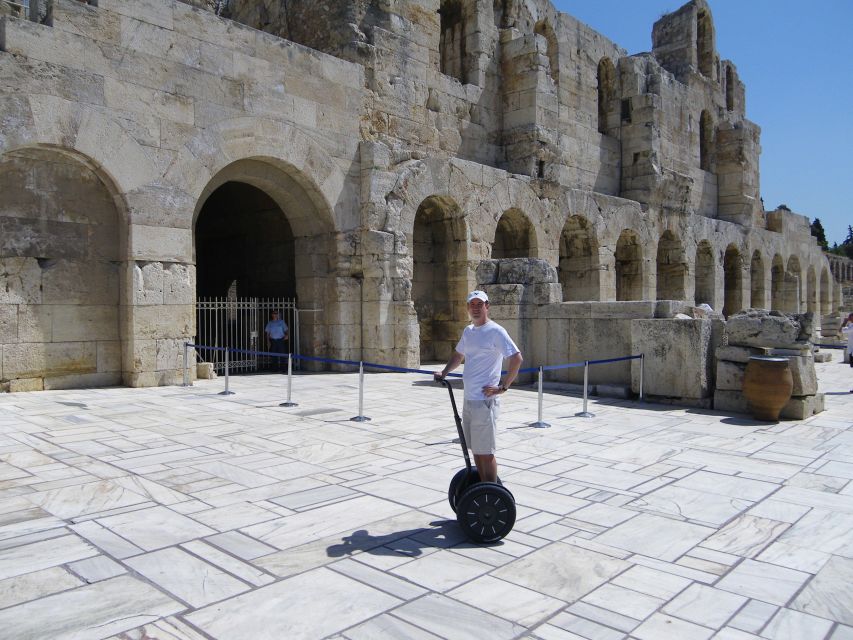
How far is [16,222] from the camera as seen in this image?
365 inches

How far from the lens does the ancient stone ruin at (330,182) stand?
9.34m

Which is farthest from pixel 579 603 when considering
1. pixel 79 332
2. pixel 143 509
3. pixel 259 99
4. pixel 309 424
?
pixel 259 99

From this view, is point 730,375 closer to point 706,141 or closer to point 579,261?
point 579,261

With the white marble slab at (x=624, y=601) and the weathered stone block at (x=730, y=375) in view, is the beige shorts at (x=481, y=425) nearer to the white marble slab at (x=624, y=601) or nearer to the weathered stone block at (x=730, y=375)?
the white marble slab at (x=624, y=601)

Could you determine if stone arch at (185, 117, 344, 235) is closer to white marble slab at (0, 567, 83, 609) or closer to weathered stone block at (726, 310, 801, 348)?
weathered stone block at (726, 310, 801, 348)

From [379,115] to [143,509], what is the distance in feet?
35.3

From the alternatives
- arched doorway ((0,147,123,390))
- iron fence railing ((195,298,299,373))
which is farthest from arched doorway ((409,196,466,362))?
arched doorway ((0,147,123,390))

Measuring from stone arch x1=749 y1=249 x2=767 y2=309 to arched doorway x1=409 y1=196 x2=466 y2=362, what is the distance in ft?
58.3

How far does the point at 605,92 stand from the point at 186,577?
68.5ft

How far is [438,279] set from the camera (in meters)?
15.5

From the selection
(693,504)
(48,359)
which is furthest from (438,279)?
(693,504)

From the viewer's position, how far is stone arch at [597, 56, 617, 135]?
21.0 meters

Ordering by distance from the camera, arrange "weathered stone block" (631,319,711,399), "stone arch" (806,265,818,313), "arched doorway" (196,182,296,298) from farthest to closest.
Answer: "stone arch" (806,265,818,313), "arched doorway" (196,182,296,298), "weathered stone block" (631,319,711,399)

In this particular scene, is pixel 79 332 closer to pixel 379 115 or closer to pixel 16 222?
pixel 16 222
